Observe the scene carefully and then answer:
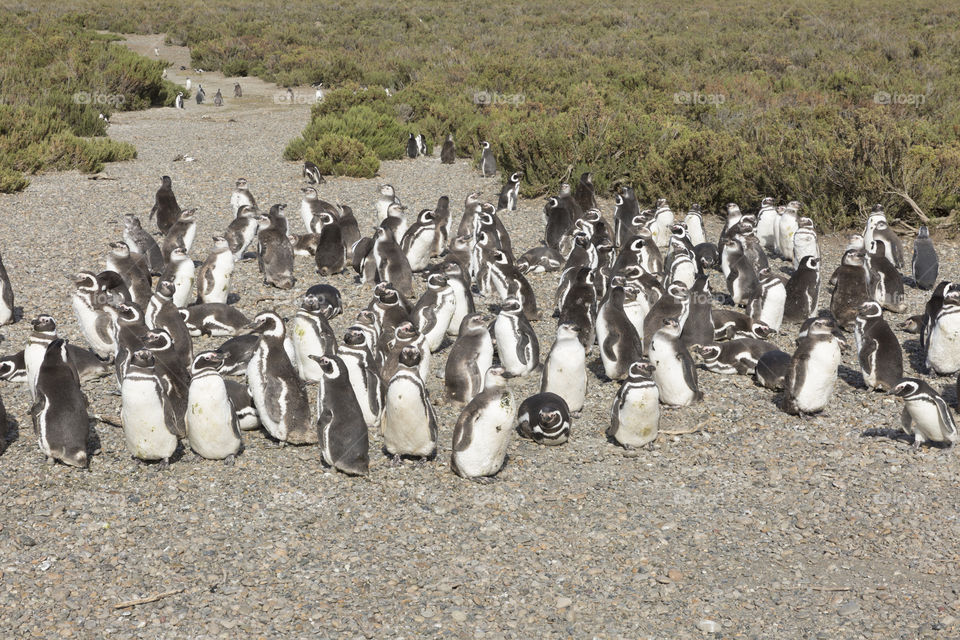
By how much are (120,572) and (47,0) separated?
59.0 meters

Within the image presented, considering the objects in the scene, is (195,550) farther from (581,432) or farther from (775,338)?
(775,338)

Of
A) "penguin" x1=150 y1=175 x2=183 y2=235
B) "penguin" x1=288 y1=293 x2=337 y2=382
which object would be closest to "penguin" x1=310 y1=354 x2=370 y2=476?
"penguin" x1=288 y1=293 x2=337 y2=382

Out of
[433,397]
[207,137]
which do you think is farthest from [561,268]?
[207,137]

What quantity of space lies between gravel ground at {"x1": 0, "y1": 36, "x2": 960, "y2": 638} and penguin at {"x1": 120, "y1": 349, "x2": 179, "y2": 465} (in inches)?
6.4

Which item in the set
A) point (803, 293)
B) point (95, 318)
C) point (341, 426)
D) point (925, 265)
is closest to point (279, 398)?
point (341, 426)

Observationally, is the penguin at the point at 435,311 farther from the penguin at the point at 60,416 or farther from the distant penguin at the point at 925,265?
the distant penguin at the point at 925,265

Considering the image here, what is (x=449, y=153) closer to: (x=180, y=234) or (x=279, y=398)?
(x=180, y=234)

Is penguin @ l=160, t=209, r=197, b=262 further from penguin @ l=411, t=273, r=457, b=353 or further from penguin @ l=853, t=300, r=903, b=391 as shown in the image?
penguin @ l=853, t=300, r=903, b=391

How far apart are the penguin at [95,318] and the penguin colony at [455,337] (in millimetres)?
18

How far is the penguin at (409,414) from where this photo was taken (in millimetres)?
6418

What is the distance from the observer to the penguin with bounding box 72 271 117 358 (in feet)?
27.8

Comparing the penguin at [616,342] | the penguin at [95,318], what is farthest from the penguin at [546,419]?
the penguin at [95,318]

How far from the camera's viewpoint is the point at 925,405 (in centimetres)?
689

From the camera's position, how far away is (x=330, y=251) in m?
11.2
